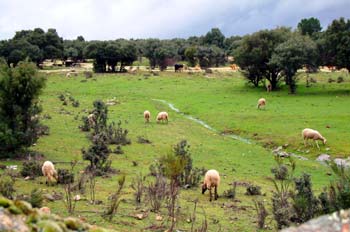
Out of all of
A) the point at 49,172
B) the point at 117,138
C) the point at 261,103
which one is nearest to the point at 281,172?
the point at 49,172

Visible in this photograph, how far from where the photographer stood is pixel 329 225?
379 cm

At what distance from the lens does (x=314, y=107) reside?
43250 millimetres

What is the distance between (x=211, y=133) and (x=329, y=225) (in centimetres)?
3153

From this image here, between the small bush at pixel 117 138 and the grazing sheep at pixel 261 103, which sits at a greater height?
the grazing sheep at pixel 261 103

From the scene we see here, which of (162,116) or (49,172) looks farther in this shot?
(162,116)

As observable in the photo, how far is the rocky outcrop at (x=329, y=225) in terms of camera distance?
375cm

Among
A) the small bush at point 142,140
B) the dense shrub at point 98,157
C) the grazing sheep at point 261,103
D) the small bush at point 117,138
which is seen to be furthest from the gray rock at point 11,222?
the grazing sheep at point 261,103

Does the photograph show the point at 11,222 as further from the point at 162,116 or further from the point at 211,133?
the point at 162,116

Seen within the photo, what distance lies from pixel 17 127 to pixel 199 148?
1108cm

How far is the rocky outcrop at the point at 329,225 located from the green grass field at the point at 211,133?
10311 mm

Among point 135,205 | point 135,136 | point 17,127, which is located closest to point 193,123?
point 135,136

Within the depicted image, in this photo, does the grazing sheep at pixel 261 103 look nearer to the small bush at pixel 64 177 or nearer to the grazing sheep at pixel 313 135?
the grazing sheep at pixel 313 135

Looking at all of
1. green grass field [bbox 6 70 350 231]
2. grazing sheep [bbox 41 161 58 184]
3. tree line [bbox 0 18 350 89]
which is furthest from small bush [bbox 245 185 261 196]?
tree line [bbox 0 18 350 89]

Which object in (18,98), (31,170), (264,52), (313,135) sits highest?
(264,52)
